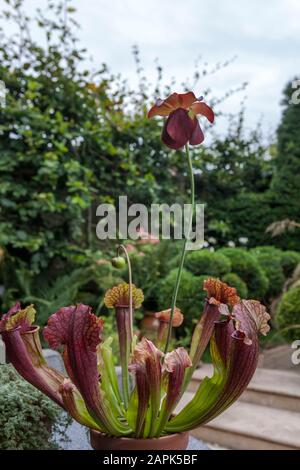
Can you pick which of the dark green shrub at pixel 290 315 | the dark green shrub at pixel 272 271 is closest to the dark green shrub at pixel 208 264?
the dark green shrub at pixel 290 315

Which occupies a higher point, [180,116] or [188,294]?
[180,116]

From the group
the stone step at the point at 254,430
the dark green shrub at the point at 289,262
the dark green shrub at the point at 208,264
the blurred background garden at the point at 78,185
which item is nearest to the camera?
the stone step at the point at 254,430

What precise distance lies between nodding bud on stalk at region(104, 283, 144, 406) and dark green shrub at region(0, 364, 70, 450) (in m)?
0.20

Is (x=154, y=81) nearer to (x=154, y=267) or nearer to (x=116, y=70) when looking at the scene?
(x=116, y=70)

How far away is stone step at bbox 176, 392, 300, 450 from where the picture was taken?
A: 2826mm

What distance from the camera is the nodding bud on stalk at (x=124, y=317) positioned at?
2.70 ft

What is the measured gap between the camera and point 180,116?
75cm

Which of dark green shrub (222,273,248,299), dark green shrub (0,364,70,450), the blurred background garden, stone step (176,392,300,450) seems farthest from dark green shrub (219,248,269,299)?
dark green shrub (0,364,70,450)

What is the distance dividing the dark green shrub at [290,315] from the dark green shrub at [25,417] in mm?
2968

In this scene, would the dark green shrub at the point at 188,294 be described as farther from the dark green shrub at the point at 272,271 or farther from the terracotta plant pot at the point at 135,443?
the terracotta plant pot at the point at 135,443

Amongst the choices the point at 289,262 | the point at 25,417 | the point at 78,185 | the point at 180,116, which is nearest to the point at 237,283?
the point at 289,262

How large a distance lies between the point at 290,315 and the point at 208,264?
33.9 inches

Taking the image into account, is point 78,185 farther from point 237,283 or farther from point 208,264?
point 237,283

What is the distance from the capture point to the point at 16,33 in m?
4.28
